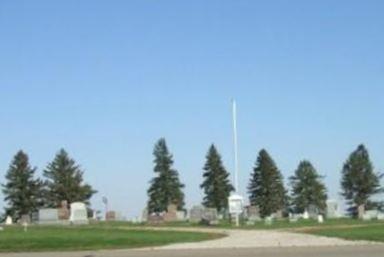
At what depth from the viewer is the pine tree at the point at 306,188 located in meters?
103

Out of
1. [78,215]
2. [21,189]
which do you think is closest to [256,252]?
[78,215]

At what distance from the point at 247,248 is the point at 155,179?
74630 millimetres

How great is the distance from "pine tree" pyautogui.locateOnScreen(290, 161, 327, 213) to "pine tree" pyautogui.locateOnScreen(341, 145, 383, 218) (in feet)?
10.6

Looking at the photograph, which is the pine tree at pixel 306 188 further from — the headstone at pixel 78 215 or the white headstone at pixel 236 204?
the white headstone at pixel 236 204

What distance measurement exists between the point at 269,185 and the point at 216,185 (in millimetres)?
6993

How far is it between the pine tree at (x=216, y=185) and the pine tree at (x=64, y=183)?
57.7 ft

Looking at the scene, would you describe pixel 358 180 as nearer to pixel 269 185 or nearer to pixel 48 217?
pixel 269 185

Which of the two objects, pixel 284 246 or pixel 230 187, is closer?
pixel 284 246

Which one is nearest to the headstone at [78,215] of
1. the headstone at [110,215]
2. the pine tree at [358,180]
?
the headstone at [110,215]

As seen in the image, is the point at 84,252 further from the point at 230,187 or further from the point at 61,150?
the point at 230,187

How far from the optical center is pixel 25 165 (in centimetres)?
9256

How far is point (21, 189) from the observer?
300 ft

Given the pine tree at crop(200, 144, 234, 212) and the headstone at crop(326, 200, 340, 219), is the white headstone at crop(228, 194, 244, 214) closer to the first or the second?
the headstone at crop(326, 200, 340, 219)

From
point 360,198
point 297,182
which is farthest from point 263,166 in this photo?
point 360,198
